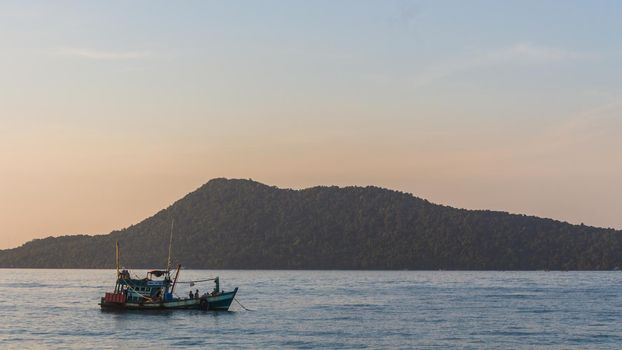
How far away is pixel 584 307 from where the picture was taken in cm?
14612

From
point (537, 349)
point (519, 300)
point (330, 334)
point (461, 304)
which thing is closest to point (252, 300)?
point (461, 304)

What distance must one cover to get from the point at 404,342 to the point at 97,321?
38.9 m

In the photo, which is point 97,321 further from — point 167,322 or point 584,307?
point 584,307

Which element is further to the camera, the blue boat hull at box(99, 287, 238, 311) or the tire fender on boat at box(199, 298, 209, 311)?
the tire fender on boat at box(199, 298, 209, 311)

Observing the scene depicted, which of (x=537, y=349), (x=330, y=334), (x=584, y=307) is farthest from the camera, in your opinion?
(x=584, y=307)

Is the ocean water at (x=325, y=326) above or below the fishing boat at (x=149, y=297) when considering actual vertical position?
below

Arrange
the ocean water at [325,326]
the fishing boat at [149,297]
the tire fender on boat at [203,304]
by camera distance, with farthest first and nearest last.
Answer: the tire fender on boat at [203,304] < the fishing boat at [149,297] < the ocean water at [325,326]

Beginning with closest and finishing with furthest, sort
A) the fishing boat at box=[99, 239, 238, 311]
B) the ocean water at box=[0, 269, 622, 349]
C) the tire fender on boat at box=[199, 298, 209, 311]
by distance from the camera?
the ocean water at box=[0, 269, 622, 349]
the fishing boat at box=[99, 239, 238, 311]
the tire fender on boat at box=[199, 298, 209, 311]

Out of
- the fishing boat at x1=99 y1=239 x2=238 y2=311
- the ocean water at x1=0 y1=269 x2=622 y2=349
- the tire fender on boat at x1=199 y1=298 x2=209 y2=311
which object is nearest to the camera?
the ocean water at x1=0 y1=269 x2=622 y2=349

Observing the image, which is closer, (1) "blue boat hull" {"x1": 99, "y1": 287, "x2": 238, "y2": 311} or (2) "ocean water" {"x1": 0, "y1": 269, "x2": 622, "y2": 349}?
(2) "ocean water" {"x1": 0, "y1": 269, "x2": 622, "y2": 349}

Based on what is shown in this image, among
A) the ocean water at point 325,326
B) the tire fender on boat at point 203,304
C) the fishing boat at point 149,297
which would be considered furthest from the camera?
the tire fender on boat at point 203,304

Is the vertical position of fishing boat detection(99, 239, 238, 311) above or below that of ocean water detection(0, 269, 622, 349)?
above

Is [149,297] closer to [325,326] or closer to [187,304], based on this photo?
[187,304]

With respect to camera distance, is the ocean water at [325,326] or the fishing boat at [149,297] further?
the fishing boat at [149,297]
